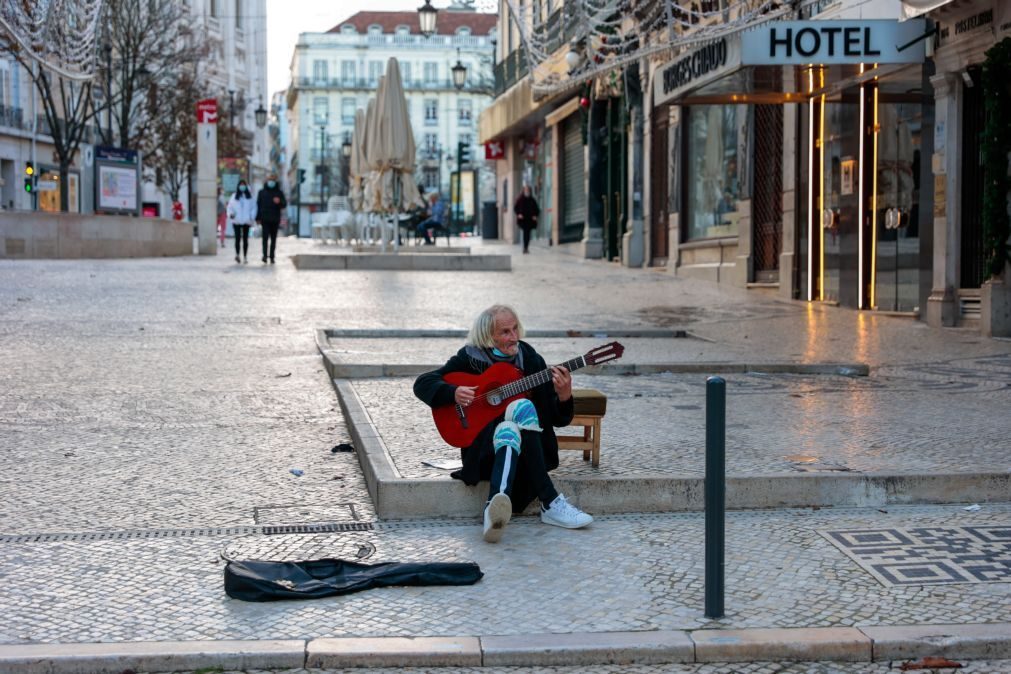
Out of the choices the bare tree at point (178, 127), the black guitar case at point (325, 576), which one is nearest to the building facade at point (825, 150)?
the black guitar case at point (325, 576)

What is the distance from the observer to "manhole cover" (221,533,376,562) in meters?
5.92

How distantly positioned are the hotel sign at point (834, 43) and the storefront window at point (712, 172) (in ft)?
22.0

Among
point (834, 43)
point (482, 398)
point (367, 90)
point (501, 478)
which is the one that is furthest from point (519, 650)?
point (367, 90)

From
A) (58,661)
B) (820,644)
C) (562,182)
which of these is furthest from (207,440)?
(562,182)

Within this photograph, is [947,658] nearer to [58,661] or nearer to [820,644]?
[820,644]

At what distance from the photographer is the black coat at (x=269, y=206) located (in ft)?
86.0

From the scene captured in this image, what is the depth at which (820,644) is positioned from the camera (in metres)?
4.76

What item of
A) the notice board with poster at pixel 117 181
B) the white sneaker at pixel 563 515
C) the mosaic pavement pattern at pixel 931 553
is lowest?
the mosaic pavement pattern at pixel 931 553

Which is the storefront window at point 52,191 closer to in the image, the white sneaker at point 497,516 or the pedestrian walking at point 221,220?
the pedestrian walking at point 221,220

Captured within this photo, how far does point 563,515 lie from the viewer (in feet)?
21.0

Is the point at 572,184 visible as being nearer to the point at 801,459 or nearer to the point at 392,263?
the point at 392,263

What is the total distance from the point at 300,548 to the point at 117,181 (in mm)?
36019

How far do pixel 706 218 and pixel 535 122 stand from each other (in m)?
18.3

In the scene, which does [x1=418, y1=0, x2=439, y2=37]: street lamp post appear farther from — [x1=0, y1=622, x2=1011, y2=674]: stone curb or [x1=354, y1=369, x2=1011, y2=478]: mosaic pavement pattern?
[x1=0, y1=622, x2=1011, y2=674]: stone curb
